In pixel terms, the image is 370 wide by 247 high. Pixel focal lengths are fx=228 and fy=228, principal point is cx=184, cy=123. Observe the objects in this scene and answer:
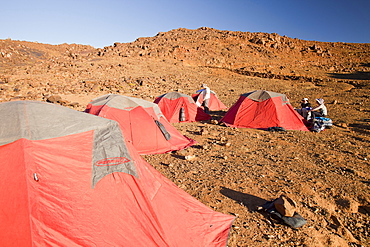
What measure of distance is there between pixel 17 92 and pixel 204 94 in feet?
44.8

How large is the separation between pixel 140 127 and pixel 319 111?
8122 millimetres

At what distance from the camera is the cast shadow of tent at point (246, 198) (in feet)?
14.1

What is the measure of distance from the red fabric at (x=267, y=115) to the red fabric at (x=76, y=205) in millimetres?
7098

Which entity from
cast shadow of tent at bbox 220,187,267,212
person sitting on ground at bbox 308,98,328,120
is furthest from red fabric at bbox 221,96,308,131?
cast shadow of tent at bbox 220,187,267,212

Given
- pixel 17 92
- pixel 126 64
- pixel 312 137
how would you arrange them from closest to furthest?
pixel 312 137 → pixel 17 92 → pixel 126 64

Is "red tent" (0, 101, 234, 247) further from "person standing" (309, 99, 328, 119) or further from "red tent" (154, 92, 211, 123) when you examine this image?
"person standing" (309, 99, 328, 119)

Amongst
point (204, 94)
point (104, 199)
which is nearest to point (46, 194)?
point (104, 199)

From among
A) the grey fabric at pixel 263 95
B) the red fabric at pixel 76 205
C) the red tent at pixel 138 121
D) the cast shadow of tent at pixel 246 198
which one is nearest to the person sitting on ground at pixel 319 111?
the grey fabric at pixel 263 95

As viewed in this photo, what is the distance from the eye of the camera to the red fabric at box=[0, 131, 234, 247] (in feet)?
7.46

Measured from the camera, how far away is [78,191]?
8.68 ft

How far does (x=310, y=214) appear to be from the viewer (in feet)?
13.4

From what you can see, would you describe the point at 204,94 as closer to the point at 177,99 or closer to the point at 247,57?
the point at 177,99

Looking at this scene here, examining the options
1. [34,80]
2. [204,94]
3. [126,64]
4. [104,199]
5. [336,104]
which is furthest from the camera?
[126,64]

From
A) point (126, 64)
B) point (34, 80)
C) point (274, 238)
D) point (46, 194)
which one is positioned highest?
point (126, 64)
